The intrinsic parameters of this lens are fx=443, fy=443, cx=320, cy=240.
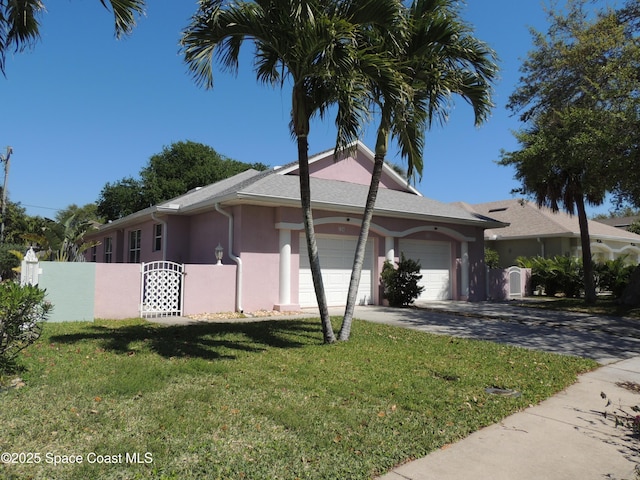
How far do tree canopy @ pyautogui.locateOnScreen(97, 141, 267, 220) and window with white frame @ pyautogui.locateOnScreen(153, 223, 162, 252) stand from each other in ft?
72.4

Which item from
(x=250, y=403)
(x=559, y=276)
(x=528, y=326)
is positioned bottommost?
(x=250, y=403)

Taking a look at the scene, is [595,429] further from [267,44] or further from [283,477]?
[267,44]

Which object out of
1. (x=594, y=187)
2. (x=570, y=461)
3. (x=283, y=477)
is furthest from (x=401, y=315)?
(x=283, y=477)

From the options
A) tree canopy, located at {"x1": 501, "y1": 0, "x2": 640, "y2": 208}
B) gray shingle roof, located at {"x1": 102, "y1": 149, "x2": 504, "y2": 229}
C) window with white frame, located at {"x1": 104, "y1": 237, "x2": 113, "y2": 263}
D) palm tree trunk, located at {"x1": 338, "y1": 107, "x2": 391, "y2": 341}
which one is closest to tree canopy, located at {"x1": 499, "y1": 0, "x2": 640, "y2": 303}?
tree canopy, located at {"x1": 501, "y1": 0, "x2": 640, "y2": 208}

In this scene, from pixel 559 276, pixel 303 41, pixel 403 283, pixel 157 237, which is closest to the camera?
pixel 303 41

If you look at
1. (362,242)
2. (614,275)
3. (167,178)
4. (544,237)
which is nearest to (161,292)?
(362,242)

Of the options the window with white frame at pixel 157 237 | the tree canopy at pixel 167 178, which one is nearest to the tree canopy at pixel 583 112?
the window with white frame at pixel 157 237

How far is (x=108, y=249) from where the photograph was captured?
24906mm

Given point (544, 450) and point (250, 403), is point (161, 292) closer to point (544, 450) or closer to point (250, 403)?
point (250, 403)

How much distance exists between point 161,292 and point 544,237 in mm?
23253

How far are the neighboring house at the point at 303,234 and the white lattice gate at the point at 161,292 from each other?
5.58 ft

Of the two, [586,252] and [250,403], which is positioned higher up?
[586,252]

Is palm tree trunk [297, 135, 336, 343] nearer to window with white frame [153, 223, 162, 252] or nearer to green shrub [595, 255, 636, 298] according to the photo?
window with white frame [153, 223, 162, 252]

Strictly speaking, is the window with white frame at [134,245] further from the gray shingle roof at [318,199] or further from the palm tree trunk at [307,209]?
the palm tree trunk at [307,209]
